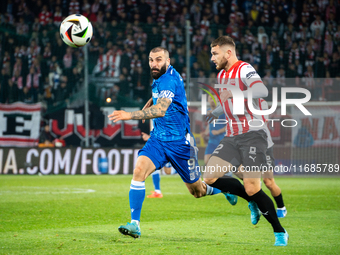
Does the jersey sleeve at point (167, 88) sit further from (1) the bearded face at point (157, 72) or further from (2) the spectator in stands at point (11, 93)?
(2) the spectator in stands at point (11, 93)

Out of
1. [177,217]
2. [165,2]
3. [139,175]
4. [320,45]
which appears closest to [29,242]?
[139,175]

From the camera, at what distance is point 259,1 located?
901 inches

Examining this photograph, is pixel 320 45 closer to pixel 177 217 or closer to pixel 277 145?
pixel 277 145

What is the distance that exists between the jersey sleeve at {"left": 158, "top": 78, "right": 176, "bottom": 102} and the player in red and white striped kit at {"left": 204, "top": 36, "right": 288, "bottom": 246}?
577mm

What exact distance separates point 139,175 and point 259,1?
19.1 m

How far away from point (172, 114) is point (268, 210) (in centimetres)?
165

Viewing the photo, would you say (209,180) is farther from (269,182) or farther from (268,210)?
(269,182)

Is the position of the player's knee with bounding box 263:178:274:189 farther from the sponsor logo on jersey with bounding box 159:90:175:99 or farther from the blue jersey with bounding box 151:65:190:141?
the sponsor logo on jersey with bounding box 159:90:175:99

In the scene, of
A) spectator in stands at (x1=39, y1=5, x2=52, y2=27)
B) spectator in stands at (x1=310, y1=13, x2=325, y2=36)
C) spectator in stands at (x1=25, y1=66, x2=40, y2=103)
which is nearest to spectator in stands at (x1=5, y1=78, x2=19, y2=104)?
spectator in stands at (x1=25, y1=66, x2=40, y2=103)

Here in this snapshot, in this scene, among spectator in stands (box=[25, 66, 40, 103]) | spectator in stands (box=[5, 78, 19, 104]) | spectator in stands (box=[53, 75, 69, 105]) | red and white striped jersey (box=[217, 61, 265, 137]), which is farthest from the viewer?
spectator in stands (box=[25, 66, 40, 103])

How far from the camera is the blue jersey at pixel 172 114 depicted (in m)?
5.80

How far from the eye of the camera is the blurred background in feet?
53.6

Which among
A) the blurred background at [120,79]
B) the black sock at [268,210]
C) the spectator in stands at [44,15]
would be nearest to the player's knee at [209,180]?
the black sock at [268,210]

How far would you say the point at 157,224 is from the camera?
682 centimetres
